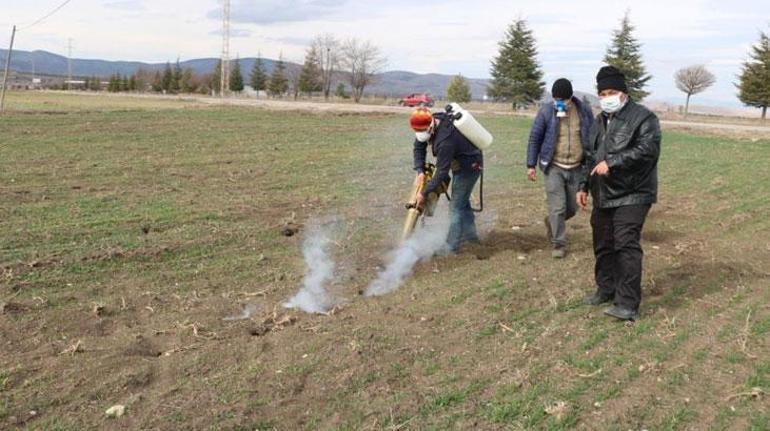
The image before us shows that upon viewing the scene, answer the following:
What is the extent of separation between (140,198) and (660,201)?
815 centimetres

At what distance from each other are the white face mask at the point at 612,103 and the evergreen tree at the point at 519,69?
4989 cm

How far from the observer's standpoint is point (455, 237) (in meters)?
7.27

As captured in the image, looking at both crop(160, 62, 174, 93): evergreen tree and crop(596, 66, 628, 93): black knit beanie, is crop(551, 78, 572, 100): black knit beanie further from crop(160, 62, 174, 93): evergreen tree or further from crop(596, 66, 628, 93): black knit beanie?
crop(160, 62, 174, 93): evergreen tree

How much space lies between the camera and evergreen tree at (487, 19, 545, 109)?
54.1 metres

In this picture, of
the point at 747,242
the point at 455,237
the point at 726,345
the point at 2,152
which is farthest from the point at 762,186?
the point at 2,152

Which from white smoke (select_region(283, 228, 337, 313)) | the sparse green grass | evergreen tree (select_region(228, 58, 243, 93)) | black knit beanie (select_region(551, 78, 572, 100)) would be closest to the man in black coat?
the sparse green grass

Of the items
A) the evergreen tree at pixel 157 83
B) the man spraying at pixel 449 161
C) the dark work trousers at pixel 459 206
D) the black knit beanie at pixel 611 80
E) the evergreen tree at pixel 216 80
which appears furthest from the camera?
the evergreen tree at pixel 157 83

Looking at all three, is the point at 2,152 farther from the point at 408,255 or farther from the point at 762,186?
the point at 762,186

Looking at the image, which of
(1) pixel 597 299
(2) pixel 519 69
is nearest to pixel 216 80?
(2) pixel 519 69

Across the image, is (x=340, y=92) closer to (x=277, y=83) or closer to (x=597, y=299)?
(x=277, y=83)

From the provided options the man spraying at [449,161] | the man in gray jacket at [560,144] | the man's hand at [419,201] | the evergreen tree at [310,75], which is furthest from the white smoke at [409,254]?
the evergreen tree at [310,75]

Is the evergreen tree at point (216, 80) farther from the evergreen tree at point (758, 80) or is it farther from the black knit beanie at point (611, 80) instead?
the black knit beanie at point (611, 80)

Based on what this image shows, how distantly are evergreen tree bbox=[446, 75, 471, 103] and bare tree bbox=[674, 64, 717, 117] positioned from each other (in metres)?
20.2

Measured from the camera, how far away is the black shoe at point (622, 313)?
5.20 meters
